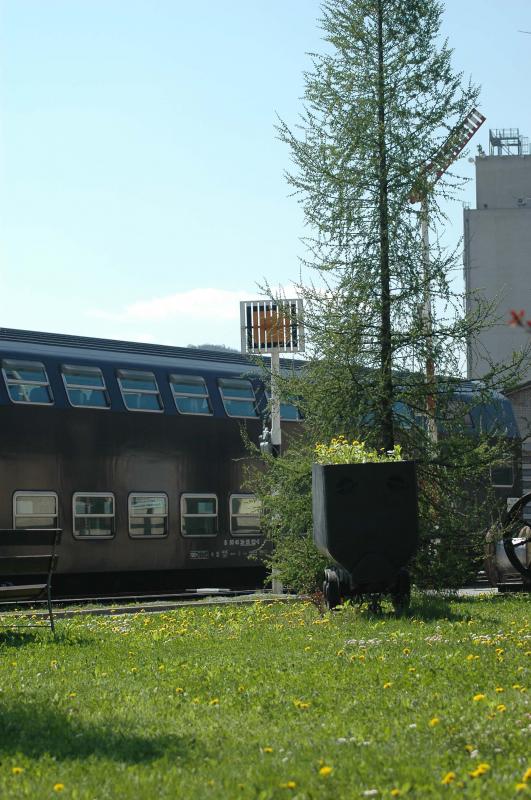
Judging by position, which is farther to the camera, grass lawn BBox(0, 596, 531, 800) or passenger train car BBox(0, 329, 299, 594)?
passenger train car BBox(0, 329, 299, 594)

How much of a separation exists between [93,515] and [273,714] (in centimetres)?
1606

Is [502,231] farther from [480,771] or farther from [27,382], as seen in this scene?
[480,771]

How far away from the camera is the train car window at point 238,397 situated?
2581cm

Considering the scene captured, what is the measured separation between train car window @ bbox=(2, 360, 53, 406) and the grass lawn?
10.0 m

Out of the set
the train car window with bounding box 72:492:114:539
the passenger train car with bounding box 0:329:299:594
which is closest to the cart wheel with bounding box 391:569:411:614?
the passenger train car with bounding box 0:329:299:594

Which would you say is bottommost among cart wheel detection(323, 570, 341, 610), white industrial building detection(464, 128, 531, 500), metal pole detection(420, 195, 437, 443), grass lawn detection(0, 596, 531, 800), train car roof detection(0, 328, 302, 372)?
grass lawn detection(0, 596, 531, 800)

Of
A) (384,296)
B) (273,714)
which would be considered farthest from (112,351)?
(273,714)

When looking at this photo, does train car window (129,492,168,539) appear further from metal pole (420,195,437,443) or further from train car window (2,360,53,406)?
metal pole (420,195,437,443)

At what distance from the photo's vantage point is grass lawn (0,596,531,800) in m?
5.57

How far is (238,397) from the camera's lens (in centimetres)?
2605

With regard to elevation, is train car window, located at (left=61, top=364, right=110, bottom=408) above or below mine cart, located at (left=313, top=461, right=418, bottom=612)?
above

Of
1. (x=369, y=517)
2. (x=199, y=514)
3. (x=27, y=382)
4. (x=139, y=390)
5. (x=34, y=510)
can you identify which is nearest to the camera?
(x=369, y=517)

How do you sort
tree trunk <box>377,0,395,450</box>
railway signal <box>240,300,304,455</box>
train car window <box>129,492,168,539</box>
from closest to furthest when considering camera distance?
1. tree trunk <box>377,0,395,450</box>
2. railway signal <box>240,300,304,455</box>
3. train car window <box>129,492,168,539</box>

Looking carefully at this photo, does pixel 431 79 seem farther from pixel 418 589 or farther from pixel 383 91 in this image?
pixel 418 589
